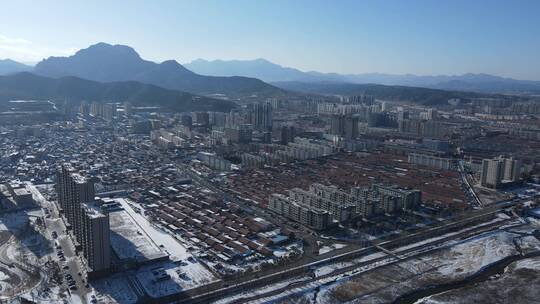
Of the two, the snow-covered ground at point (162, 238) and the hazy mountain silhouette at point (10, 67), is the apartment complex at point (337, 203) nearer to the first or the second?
the snow-covered ground at point (162, 238)

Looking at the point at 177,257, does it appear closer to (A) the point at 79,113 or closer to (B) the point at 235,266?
(B) the point at 235,266

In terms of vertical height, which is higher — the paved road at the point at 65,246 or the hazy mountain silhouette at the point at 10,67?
the hazy mountain silhouette at the point at 10,67

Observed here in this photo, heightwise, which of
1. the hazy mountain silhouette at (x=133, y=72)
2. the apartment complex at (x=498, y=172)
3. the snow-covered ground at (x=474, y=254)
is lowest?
the snow-covered ground at (x=474, y=254)

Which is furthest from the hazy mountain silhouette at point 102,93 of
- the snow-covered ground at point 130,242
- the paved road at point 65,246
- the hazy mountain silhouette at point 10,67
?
the hazy mountain silhouette at point 10,67

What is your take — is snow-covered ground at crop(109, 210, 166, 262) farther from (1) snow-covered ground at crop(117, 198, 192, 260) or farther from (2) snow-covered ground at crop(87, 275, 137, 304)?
(2) snow-covered ground at crop(87, 275, 137, 304)

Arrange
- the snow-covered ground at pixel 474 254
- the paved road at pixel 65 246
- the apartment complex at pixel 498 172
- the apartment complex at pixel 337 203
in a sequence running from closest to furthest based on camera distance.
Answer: the paved road at pixel 65 246 < the snow-covered ground at pixel 474 254 < the apartment complex at pixel 337 203 < the apartment complex at pixel 498 172

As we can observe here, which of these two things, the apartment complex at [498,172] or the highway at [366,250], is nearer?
the highway at [366,250]

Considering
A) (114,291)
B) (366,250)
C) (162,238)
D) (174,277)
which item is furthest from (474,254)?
(114,291)
